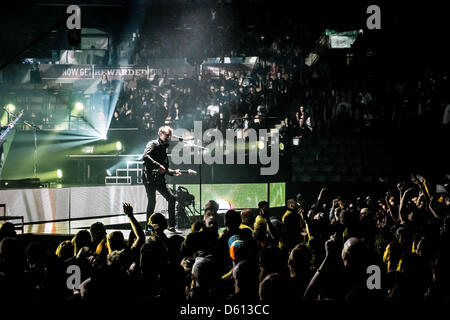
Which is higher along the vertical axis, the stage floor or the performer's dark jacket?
the performer's dark jacket

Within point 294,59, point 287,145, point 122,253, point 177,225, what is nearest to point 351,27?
point 294,59

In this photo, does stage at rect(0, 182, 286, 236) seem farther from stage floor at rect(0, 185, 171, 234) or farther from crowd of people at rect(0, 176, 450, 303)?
crowd of people at rect(0, 176, 450, 303)

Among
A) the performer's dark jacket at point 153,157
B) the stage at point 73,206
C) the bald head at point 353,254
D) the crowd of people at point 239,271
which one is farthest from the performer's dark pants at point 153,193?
the bald head at point 353,254

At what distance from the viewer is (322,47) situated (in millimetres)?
22859

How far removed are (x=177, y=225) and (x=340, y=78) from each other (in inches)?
355

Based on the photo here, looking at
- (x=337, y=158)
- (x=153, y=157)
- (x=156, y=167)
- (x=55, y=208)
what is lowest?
(x=55, y=208)

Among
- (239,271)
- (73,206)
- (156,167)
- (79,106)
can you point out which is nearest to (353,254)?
(239,271)

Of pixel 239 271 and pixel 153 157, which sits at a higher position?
pixel 153 157
